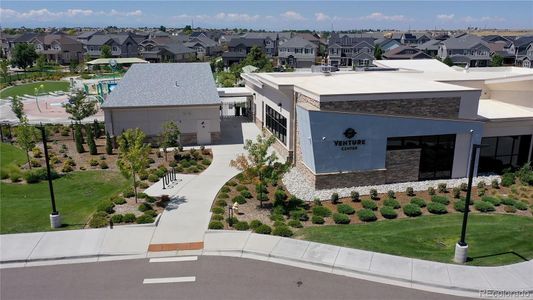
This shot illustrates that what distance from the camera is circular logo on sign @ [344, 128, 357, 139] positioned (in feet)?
86.4

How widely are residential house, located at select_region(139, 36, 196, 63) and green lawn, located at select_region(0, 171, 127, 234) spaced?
9298cm

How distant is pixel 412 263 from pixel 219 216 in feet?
31.2

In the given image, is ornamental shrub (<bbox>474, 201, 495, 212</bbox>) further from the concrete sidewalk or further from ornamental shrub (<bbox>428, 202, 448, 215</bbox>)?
the concrete sidewalk

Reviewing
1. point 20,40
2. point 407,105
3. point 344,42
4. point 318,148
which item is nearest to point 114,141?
point 318,148

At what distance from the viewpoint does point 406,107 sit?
26.7 meters

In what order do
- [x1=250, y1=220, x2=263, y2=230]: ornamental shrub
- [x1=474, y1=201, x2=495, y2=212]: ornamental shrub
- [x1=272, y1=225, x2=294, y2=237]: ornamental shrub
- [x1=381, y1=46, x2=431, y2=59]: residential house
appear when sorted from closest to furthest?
1. [x1=272, y1=225, x2=294, y2=237]: ornamental shrub
2. [x1=250, y1=220, x2=263, y2=230]: ornamental shrub
3. [x1=474, y1=201, x2=495, y2=212]: ornamental shrub
4. [x1=381, y1=46, x2=431, y2=59]: residential house

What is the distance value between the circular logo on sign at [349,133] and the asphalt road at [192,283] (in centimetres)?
1117

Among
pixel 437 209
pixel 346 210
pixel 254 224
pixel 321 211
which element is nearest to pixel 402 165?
pixel 437 209

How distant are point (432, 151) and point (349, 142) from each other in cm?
592

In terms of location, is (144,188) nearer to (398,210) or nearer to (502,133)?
(398,210)

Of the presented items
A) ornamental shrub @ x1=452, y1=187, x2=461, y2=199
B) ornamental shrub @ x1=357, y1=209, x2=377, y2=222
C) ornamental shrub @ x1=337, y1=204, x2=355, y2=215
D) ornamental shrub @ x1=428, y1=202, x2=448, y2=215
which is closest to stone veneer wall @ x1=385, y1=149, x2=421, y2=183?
ornamental shrub @ x1=452, y1=187, x2=461, y2=199

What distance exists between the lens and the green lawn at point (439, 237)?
18656 millimetres

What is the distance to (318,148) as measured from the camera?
26.3 metres

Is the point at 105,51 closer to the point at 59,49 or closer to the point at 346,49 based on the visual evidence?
the point at 59,49
